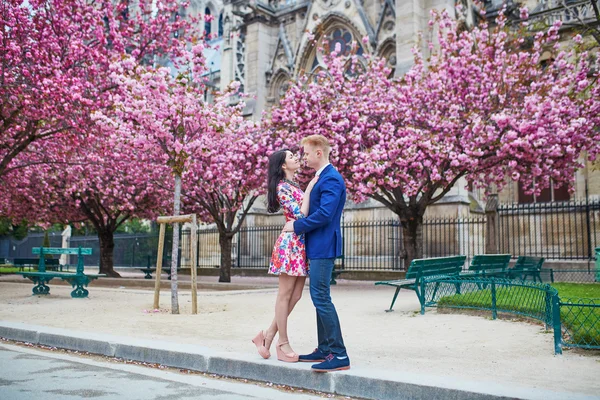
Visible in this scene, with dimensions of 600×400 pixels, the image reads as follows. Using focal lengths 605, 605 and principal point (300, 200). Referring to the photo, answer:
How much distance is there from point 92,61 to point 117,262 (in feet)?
80.8

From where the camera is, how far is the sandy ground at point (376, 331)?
16.8 feet

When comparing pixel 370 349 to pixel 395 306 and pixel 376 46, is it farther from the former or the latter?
pixel 376 46

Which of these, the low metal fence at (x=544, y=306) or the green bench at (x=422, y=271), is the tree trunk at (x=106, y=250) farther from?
the green bench at (x=422, y=271)

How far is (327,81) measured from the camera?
683 inches

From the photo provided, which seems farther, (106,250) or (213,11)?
(213,11)

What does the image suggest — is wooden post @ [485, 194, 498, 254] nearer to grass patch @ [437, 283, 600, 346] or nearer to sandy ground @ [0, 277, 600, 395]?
sandy ground @ [0, 277, 600, 395]

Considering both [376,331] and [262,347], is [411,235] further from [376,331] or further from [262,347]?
[262,347]

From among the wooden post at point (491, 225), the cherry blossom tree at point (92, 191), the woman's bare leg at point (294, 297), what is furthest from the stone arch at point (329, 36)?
the woman's bare leg at point (294, 297)

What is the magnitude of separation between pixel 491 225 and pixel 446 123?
6.38 meters

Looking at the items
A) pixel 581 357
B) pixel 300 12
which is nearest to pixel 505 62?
pixel 581 357

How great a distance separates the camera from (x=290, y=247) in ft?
17.0

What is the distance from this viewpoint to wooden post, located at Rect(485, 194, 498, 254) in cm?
1986

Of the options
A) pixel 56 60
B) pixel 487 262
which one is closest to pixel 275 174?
pixel 487 262

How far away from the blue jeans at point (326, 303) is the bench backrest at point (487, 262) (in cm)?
712
